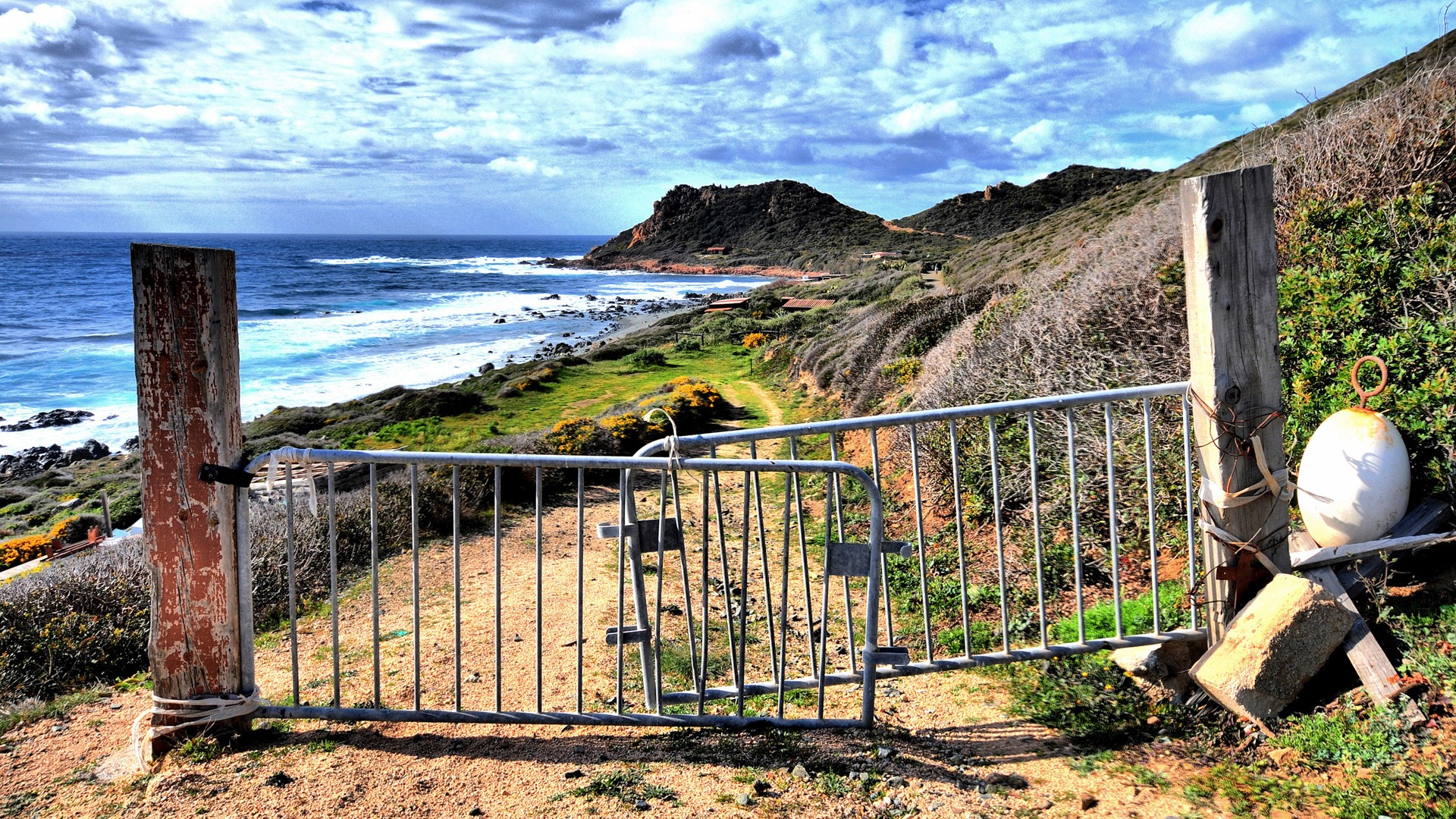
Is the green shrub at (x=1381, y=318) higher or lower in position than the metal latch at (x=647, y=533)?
higher

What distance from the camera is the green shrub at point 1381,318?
399 centimetres

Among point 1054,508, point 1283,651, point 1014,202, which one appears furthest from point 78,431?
point 1014,202

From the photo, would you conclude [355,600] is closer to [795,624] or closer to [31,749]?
[31,749]

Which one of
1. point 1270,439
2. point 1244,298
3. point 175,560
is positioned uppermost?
point 1244,298

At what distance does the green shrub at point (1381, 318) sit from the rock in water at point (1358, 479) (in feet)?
1.34

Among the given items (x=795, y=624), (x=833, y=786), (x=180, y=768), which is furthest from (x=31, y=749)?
(x=795, y=624)

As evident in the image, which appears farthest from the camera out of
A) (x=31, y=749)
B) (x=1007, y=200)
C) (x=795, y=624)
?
(x=1007, y=200)

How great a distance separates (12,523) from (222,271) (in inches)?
554

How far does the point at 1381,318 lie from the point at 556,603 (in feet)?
17.4

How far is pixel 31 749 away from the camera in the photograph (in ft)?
12.4

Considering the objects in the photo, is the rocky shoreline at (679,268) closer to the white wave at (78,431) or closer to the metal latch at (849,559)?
the white wave at (78,431)

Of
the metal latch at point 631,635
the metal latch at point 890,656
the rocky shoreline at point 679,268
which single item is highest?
the rocky shoreline at point 679,268


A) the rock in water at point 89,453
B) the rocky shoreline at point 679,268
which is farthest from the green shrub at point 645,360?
the rocky shoreline at point 679,268

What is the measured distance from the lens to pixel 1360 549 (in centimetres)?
348
